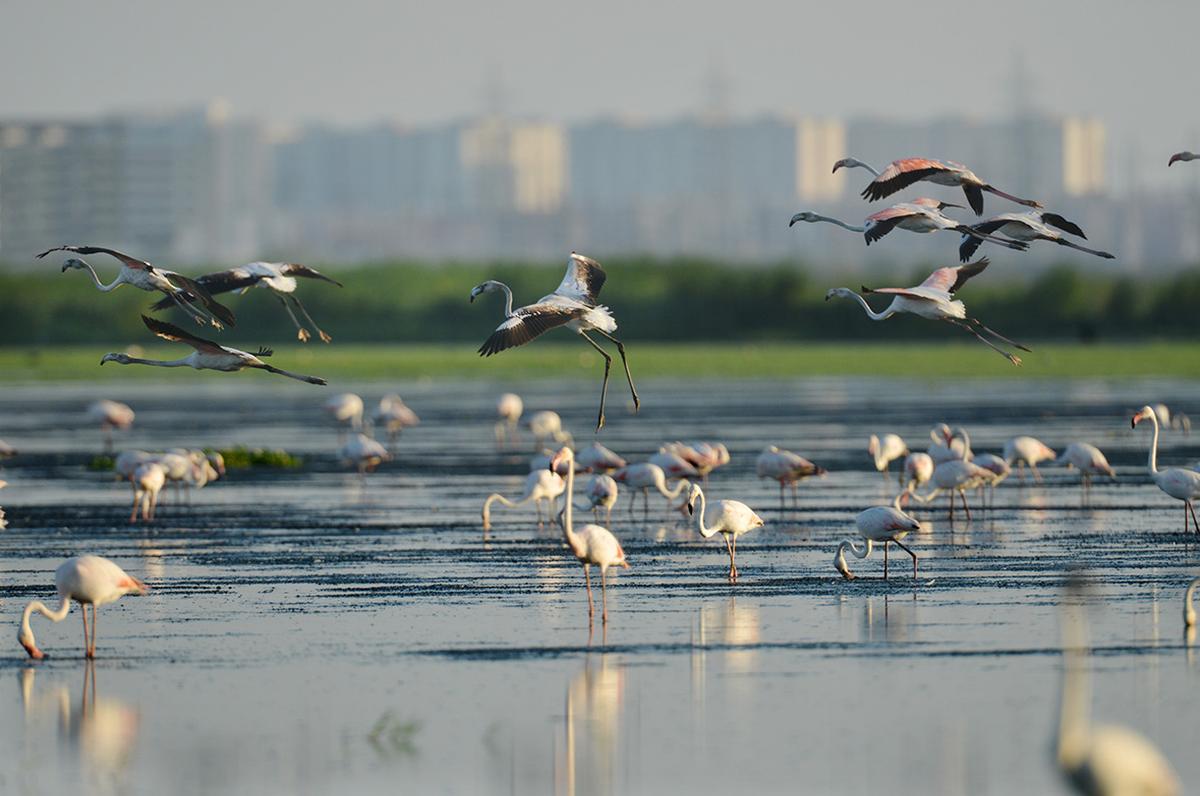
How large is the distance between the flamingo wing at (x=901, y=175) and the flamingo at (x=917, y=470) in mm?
5736

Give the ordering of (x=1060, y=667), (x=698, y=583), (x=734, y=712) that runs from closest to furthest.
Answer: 1. (x=734, y=712)
2. (x=1060, y=667)
3. (x=698, y=583)

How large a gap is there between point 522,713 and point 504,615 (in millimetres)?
3061

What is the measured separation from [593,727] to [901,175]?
5.87m

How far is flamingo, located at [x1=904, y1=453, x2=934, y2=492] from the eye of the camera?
1970 centimetres

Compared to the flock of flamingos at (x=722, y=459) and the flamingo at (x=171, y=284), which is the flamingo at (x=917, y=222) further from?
the flamingo at (x=171, y=284)

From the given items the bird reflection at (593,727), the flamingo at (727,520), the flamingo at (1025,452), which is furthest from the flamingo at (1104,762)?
the flamingo at (1025,452)

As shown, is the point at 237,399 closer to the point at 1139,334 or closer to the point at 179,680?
the point at 179,680

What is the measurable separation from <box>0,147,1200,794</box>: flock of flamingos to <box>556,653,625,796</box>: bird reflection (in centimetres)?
153

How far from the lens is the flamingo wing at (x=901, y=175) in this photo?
561 inches

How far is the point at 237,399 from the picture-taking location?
47.8 metres

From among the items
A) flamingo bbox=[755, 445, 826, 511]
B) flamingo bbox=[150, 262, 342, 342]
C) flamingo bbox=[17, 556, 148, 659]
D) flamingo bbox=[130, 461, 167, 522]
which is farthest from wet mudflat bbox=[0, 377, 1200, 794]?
flamingo bbox=[150, 262, 342, 342]

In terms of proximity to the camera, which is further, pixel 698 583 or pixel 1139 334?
pixel 1139 334

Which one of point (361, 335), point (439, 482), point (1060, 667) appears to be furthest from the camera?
point (361, 335)

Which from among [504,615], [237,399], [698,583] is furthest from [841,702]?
[237,399]
